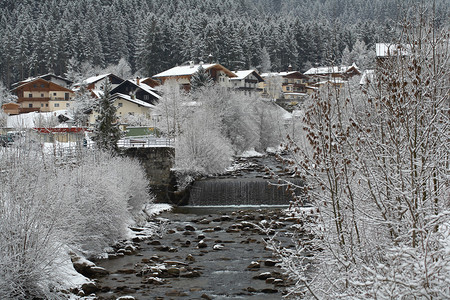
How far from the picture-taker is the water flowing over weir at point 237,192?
106 ft

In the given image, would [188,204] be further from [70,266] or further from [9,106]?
[9,106]

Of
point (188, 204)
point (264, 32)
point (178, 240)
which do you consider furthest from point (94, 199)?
point (264, 32)

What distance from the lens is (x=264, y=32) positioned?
10719 centimetres

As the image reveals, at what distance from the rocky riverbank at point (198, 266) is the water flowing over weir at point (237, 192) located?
6710 millimetres

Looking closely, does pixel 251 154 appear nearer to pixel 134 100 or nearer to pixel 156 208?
pixel 134 100

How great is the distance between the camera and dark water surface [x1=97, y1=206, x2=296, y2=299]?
48.5 feet

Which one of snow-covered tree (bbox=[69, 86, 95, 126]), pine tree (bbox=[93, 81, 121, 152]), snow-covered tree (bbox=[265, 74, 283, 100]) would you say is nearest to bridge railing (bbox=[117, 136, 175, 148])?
pine tree (bbox=[93, 81, 121, 152])

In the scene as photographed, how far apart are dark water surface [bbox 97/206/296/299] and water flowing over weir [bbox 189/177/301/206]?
6.23 m

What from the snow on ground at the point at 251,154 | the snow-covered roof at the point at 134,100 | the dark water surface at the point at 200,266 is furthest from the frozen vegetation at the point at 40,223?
the snow-covered roof at the point at 134,100

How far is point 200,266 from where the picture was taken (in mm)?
17734

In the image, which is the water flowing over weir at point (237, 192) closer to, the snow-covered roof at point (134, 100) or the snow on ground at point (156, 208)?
the snow on ground at point (156, 208)

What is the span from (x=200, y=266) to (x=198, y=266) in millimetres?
73

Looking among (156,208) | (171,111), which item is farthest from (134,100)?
(156,208)

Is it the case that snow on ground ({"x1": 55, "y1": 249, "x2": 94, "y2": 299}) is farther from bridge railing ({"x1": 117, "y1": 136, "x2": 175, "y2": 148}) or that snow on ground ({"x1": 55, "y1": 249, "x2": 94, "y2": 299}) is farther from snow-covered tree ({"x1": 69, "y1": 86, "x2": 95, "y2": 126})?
snow-covered tree ({"x1": 69, "y1": 86, "x2": 95, "y2": 126})
